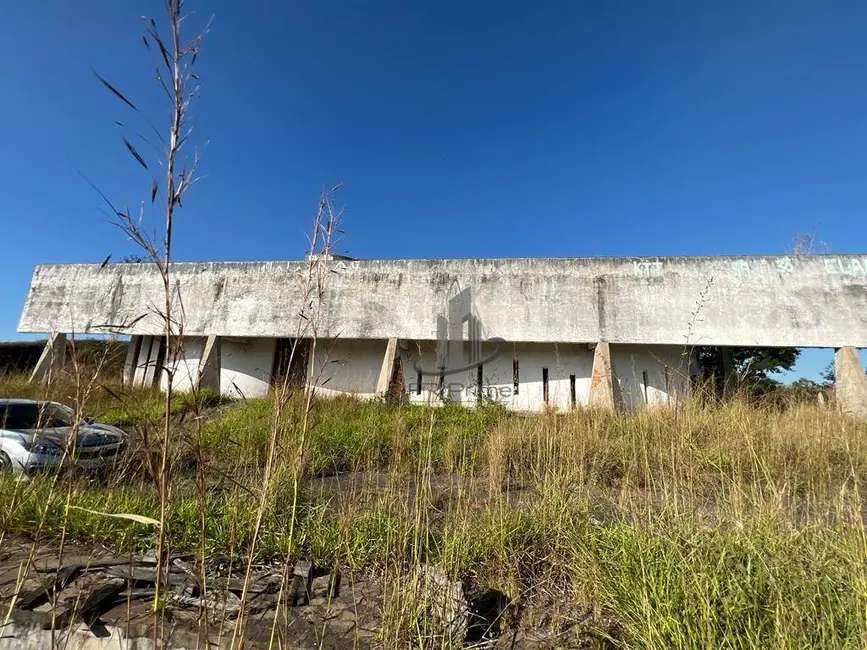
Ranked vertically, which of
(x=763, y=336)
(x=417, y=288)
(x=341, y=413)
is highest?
(x=417, y=288)

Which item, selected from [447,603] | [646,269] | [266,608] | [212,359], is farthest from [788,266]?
[212,359]

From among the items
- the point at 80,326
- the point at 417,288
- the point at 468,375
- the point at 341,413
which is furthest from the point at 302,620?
the point at 80,326

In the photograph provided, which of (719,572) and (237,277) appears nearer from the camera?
(719,572)

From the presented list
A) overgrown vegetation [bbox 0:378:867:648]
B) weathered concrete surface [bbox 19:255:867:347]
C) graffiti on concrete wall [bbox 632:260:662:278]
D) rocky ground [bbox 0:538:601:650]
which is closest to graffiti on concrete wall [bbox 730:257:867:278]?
weathered concrete surface [bbox 19:255:867:347]

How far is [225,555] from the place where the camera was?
2600mm

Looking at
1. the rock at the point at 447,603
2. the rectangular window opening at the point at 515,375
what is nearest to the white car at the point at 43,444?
the rock at the point at 447,603

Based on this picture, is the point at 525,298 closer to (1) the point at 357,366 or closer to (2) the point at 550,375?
(2) the point at 550,375

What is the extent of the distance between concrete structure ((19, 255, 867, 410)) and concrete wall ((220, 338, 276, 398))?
0.03m

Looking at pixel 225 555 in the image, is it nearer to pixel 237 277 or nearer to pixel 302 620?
pixel 302 620

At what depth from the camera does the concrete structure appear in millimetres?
10492

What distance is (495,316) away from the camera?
1191 centimetres

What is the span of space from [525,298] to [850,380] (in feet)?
24.4

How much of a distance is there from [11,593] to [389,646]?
7.44ft

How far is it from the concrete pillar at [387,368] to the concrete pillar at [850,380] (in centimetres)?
1012
